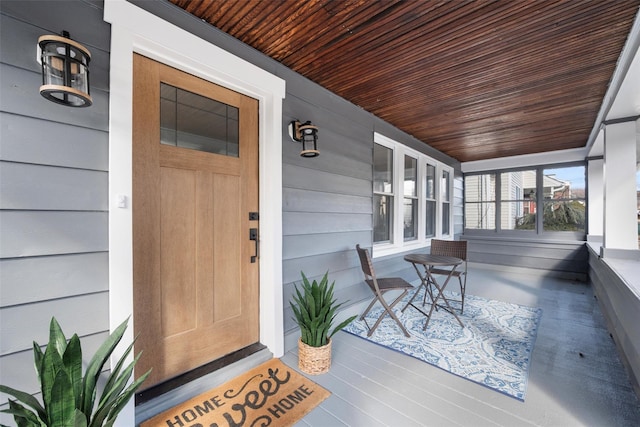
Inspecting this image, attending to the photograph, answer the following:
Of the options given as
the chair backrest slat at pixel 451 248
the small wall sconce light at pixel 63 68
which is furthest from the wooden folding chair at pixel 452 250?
the small wall sconce light at pixel 63 68

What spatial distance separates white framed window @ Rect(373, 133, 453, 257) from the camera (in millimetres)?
3732

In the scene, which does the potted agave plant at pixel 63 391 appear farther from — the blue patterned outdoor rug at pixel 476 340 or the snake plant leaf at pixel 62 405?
the blue patterned outdoor rug at pixel 476 340

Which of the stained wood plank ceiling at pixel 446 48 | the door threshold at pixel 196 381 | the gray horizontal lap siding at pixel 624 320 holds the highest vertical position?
the stained wood plank ceiling at pixel 446 48

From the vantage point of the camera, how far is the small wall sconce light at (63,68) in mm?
1171

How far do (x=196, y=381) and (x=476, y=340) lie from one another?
2.44m

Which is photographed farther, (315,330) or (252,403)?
(315,330)

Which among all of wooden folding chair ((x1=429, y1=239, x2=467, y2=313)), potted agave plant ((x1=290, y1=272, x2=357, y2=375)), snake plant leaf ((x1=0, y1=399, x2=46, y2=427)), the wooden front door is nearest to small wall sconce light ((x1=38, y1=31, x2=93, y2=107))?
the wooden front door

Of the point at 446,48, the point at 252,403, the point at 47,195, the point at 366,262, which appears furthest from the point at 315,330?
the point at 446,48

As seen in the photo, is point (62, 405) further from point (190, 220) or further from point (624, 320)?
point (624, 320)

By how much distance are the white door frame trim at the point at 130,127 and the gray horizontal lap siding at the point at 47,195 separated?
4 cm

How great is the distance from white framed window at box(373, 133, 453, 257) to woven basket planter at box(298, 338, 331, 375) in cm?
176

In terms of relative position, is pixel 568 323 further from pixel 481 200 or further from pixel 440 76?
pixel 481 200

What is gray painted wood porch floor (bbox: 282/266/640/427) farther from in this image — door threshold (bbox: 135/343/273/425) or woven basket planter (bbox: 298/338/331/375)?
door threshold (bbox: 135/343/273/425)

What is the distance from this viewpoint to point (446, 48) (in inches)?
82.6
